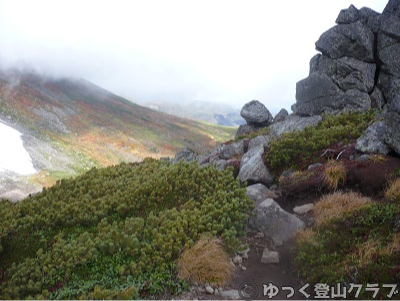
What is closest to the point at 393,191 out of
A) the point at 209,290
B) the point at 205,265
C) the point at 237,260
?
the point at 237,260

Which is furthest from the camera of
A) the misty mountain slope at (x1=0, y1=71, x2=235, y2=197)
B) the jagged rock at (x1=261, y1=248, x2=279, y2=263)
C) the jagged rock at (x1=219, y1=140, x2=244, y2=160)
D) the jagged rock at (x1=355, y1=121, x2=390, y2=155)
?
the misty mountain slope at (x1=0, y1=71, x2=235, y2=197)

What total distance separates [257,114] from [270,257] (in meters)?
25.2

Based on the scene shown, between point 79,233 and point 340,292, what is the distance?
6.89m

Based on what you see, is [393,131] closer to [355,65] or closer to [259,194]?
[259,194]

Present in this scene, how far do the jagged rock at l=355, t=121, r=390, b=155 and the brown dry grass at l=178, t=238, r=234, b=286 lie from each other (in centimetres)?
837

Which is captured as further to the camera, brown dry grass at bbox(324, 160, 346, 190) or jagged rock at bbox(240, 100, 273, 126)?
jagged rock at bbox(240, 100, 273, 126)

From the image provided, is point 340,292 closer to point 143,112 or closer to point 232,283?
point 232,283

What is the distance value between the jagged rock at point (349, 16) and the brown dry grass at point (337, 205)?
2165cm

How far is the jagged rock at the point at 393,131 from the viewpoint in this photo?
11.9 metres

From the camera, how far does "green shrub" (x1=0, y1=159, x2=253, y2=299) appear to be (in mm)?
7012

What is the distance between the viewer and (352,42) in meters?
26.1

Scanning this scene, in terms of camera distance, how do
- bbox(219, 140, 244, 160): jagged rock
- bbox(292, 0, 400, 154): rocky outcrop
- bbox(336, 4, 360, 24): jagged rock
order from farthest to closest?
bbox(336, 4, 360, 24): jagged rock
bbox(292, 0, 400, 154): rocky outcrop
bbox(219, 140, 244, 160): jagged rock

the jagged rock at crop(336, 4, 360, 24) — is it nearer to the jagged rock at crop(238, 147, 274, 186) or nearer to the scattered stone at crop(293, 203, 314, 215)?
the jagged rock at crop(238, 147, 274, 186)

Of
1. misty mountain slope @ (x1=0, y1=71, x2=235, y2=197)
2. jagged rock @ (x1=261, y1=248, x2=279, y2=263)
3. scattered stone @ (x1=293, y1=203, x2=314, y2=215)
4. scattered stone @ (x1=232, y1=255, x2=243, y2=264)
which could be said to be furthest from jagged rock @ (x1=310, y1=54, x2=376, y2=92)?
misty mountain slope @ (x1=0, y1=71, x2=235, y2=197)
